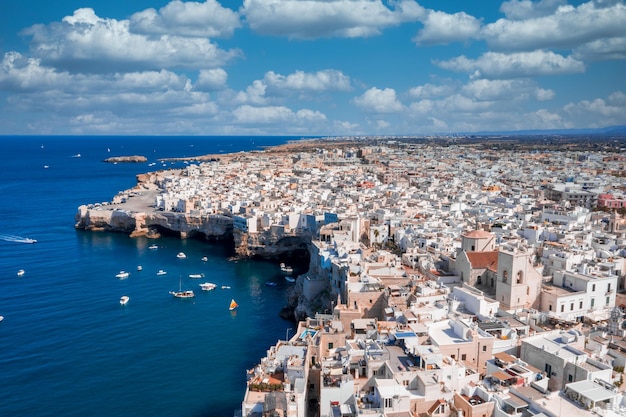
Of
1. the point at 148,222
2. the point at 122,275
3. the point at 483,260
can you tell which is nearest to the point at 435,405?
the point at 483,260

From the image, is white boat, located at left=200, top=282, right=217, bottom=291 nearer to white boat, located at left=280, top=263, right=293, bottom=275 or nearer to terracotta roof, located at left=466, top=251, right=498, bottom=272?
white boat, located at left=280, top=263, right=293, bottom=275

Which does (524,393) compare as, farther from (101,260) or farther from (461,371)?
(101,260)

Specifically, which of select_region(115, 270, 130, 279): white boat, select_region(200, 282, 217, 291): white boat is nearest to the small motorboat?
select_region(200, 282, 217, 291): white boat

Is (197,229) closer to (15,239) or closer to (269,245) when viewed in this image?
(269,245)

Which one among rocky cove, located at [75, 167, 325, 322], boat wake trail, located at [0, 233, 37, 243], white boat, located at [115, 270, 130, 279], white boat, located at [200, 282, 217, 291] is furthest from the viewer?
boat wake trail, located at [0, 233, 37, 243]

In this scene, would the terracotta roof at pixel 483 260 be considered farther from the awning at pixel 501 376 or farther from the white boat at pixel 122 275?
the white boat at pixel 122 275

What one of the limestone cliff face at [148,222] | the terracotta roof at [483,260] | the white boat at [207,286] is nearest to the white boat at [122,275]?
the white boat at [207,286]
